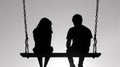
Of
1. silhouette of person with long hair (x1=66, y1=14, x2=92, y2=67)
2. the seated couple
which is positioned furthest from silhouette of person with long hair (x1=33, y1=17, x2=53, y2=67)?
silhouette of person with long hair (x1=66, y1=14, x2=92, y2=67)

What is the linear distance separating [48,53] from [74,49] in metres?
0.84

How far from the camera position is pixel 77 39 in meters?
19.4

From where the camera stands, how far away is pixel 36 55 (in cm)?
1961

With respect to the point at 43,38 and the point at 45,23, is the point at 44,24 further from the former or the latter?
the point at 43,38

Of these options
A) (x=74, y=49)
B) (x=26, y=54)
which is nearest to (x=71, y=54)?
(x=74, y=49)

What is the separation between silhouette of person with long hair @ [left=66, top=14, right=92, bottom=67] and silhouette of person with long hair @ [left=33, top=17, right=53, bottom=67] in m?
0.66

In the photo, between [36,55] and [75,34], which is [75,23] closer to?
[75,34]

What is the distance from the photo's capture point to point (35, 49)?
19.7 m

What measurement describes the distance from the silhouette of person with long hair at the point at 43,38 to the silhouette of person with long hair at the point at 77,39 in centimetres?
66

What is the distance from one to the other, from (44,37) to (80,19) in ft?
4.17

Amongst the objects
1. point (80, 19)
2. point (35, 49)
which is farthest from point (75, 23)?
point (35, 49)

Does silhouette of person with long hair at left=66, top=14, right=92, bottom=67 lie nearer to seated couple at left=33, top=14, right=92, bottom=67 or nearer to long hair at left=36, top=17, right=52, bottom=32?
seated couple at left=33, top=14, right=92, bottom=67

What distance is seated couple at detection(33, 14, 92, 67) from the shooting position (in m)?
19.4

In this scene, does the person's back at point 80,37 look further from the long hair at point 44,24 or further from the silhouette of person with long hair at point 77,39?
the long hair at point 44,24
